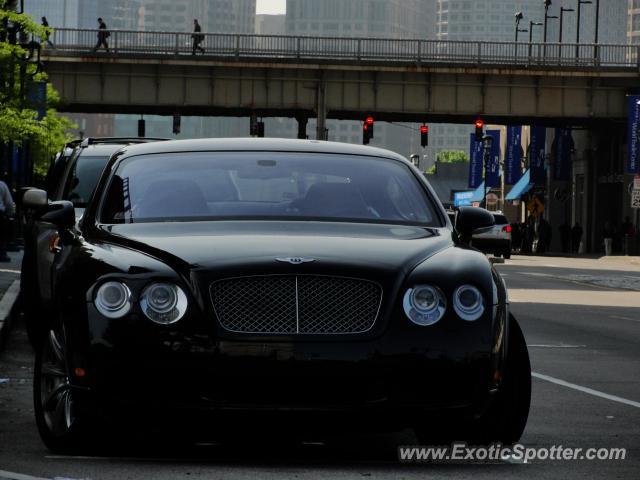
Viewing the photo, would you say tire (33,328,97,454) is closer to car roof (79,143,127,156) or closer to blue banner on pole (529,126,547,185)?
car roof (79,143,127,156)

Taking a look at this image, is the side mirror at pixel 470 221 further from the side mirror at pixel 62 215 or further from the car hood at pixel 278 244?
the side mirror at pixel 62 215

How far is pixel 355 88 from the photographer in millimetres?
63656

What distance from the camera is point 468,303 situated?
22.8 ft

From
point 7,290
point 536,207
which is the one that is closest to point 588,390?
point 7,290

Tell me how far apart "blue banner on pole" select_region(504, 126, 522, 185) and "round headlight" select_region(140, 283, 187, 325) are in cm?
8292

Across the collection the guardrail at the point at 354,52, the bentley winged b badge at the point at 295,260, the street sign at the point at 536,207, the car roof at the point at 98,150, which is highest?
the guardrail at the point at 354,52

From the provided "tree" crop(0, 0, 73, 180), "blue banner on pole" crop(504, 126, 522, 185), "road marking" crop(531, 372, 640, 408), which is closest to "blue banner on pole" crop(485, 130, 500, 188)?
"blue banner on pole" crop(504, 126, 522, 185)

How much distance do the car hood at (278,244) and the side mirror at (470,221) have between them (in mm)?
721

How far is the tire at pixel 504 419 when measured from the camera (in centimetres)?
730

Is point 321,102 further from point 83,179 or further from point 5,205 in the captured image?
point 83,179

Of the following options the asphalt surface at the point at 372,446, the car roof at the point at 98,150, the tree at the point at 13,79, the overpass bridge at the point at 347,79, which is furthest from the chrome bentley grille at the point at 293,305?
the overpass bridge at the point at 347,79

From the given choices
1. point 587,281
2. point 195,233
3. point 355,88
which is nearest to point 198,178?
point 195,233

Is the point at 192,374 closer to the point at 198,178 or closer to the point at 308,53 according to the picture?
the point at 198,178

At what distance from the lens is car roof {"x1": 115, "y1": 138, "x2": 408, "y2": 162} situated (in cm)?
859
